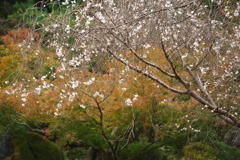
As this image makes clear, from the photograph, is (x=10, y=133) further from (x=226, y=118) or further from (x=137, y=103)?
(x=226, y=118)

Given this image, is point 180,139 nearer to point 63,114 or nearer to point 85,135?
point 85,135

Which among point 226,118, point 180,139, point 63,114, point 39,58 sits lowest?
point 226,118

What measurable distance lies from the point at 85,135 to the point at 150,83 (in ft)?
8.04

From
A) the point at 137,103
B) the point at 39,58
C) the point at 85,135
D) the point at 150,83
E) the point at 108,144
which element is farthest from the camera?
the point at 108,144

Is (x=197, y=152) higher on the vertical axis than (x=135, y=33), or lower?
lower

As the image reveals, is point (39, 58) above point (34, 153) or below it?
below

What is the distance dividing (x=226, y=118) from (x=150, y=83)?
2.95 meters

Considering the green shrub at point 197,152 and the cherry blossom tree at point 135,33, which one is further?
the green shrub at point 197,152

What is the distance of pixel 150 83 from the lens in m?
6.70

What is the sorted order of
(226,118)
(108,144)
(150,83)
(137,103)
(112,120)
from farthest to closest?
(108,144), (112,120), (150,83), (137,103), (226,118)

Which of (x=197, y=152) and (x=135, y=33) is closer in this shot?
(x=135, y=33)

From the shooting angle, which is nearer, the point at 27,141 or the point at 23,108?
the point at 23,108

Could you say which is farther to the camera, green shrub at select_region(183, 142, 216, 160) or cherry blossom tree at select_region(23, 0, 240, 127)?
→ green shrub at select_region(183, 142, 216, 160)

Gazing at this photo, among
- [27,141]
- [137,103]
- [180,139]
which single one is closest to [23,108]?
[27,141]
